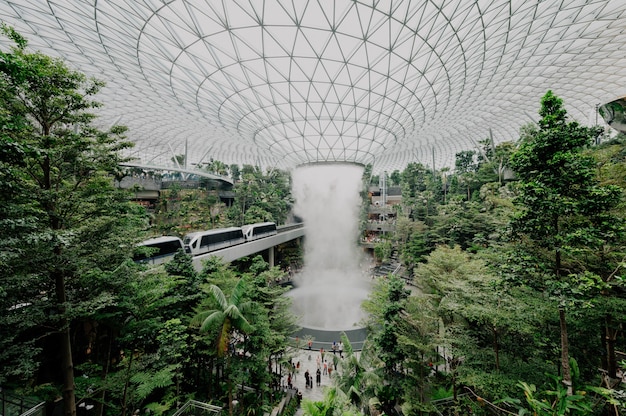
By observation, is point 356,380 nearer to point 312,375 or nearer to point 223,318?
point 312,375

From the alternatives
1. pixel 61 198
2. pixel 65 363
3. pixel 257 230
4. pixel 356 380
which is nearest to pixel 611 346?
pixel 356 380

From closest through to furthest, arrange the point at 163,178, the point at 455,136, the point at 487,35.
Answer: the point at 487,35 → the point at 163,178 → the point at 455,136

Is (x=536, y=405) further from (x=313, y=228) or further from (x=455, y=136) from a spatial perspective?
(x=455, y=136)

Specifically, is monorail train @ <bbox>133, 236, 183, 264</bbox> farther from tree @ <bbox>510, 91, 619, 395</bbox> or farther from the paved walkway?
tree @ <bbox>510, 91, 619, 395</bbox>

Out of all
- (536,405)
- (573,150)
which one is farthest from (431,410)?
(573,150)

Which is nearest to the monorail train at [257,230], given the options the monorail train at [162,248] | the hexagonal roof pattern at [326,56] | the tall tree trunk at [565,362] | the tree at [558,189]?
the monorail train at [162,248]
